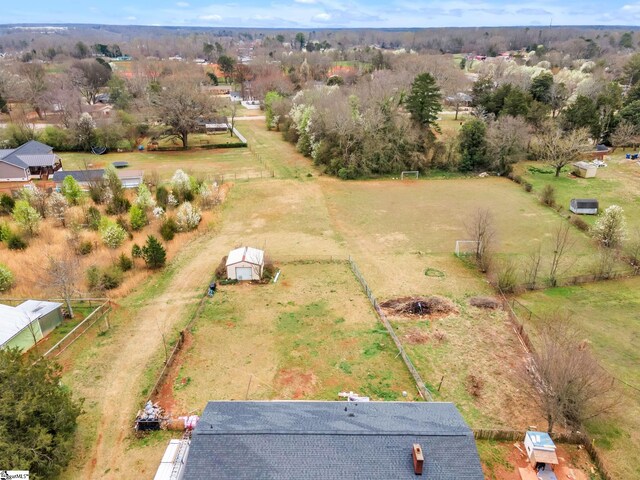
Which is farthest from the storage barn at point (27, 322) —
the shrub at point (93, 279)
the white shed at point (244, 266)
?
the white shed at point (244, 266)

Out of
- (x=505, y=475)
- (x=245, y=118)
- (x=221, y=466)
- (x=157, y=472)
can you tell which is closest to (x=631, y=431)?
(x=505, y=475)

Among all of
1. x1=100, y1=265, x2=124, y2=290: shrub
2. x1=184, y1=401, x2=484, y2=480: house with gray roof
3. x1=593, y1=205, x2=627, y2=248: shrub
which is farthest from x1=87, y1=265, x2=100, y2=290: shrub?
x1=593, y1=205, x2=627, y2=248: shrub

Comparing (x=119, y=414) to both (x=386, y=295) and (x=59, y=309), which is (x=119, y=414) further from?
(x=386, y=295)

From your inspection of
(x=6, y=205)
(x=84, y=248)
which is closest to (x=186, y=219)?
(x=84, y=248)

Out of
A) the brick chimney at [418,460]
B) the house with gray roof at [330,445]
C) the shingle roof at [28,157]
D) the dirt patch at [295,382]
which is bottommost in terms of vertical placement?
the dirt patch at [295,382]

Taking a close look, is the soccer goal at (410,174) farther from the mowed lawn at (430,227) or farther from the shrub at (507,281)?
the shrub at (507,281)
